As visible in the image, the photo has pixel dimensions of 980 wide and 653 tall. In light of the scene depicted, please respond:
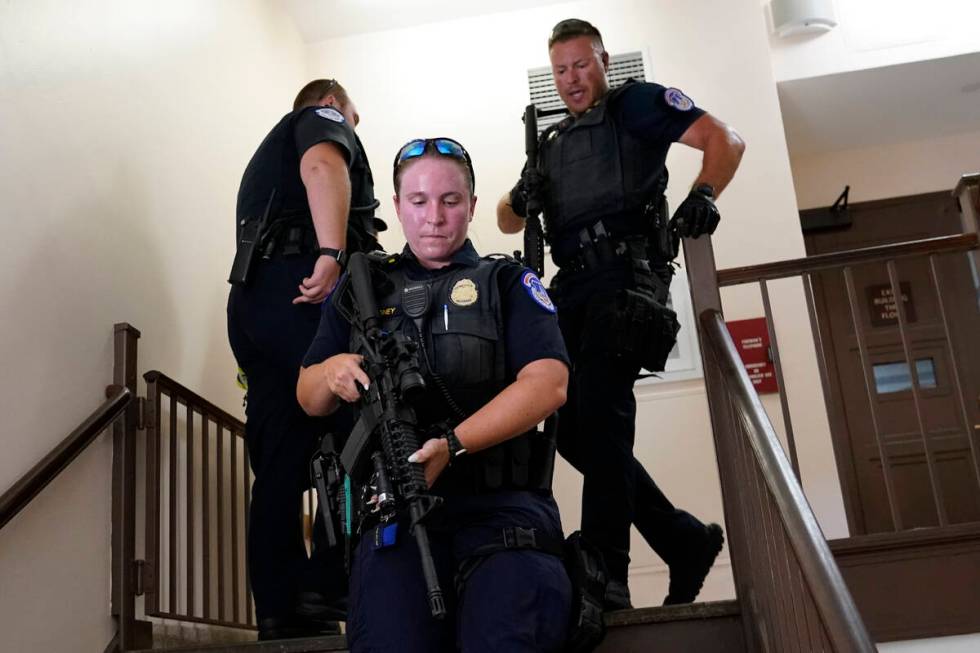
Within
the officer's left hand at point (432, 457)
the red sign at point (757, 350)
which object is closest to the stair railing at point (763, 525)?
the officer's left hand at point (432, 457)

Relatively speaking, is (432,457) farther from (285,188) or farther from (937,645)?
(937,645)

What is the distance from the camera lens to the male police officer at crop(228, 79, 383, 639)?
2631 mm

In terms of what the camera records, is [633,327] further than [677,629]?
Yes

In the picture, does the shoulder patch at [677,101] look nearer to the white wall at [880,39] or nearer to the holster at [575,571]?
the holster at [575,571]

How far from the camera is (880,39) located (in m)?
5.54

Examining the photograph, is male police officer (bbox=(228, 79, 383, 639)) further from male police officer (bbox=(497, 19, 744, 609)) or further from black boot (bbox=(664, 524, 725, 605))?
black boot (bbox=(664, 524, 725, 605))

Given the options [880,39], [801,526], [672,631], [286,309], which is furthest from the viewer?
[880,39]

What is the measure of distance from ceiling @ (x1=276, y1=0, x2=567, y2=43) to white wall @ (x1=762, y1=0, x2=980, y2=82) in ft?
4.33

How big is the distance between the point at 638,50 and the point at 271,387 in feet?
10.9

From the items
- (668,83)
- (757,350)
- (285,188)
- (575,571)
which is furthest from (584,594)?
(668,83)

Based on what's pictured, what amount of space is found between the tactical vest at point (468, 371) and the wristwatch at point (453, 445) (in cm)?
7

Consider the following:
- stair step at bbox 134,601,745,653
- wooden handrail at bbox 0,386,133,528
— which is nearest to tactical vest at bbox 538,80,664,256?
stair step at bbox 134,601,745,653

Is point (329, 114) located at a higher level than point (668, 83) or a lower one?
lower

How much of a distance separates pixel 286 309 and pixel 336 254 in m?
0.22
